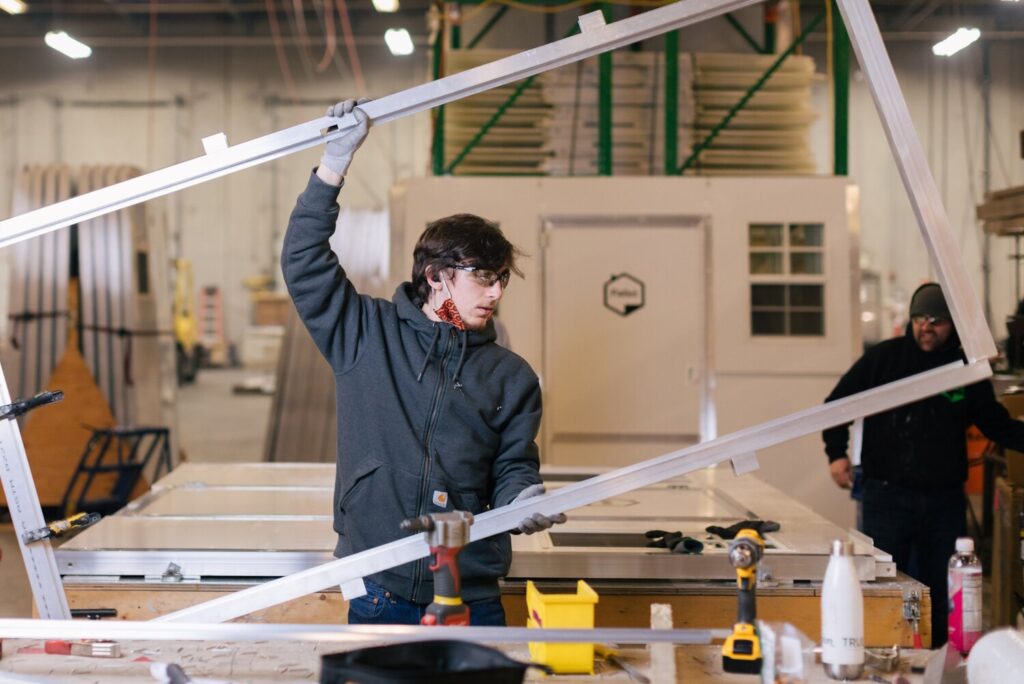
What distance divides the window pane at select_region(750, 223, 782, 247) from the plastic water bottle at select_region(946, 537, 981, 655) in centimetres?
388

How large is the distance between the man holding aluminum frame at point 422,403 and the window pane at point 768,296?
3.75 m

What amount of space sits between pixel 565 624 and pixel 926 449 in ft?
7.32

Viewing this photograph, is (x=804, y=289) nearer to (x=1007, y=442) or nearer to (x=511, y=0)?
(x=1007, y=442)

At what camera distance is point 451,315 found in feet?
6.52

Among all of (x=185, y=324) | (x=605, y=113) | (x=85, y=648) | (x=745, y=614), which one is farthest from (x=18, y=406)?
(x=185, y=324)

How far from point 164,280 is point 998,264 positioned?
880 centimetres

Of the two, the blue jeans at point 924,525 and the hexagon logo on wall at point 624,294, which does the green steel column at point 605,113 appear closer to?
the hexagon logo on wall at point 624,294

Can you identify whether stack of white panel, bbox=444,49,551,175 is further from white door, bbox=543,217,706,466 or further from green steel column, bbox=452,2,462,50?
white door, bbox=543,217,706,466

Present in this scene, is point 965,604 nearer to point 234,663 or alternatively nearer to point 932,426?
point 234,663

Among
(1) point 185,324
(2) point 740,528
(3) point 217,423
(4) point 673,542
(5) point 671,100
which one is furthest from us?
(1) point 185,324

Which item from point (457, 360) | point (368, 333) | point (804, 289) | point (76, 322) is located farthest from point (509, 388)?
point (76, 322)

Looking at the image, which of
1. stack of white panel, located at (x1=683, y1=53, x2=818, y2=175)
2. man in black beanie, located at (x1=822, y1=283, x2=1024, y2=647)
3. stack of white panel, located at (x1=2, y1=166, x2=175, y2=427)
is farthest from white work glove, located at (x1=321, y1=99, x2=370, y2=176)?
stack of white panel, located at (x1=2, y1=166, x2=175, y2=427)

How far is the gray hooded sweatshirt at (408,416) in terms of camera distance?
75.5 inches

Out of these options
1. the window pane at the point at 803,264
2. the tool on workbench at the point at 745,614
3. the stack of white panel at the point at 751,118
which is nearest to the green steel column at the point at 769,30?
the stack of white panel at the point at 751,118
